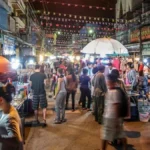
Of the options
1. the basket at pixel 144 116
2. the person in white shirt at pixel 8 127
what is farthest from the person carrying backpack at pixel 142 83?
the person in white shirt at pixel 8 127

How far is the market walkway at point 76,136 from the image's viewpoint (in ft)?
22.5

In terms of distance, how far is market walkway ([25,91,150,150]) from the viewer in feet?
22.5

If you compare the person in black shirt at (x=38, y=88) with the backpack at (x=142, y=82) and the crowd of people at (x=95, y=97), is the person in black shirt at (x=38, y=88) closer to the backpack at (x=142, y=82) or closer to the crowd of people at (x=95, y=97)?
the crowd of people at (x=95, y=97)

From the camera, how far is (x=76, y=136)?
7703mm

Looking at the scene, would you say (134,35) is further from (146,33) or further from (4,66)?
(4,66)

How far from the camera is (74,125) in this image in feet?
29.4

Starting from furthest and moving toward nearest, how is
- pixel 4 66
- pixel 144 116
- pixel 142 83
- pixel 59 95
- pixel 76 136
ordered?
pixel 142 83, pixel 144 116, pixel 59 95, pixel 76 136, pixel 4 66

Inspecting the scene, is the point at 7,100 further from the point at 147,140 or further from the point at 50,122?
the point at 50,122

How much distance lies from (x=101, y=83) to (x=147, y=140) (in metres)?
2.47

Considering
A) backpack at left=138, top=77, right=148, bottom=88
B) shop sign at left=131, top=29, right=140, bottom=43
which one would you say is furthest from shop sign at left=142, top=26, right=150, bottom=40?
backpack at left=138, top=77, right=148, bottom=88

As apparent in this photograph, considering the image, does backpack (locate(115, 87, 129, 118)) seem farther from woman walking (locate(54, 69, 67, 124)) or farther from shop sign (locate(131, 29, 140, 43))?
shop sign (locate(131, 29, 140, 43))

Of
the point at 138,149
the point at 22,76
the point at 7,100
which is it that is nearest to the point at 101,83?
the point at 138,149

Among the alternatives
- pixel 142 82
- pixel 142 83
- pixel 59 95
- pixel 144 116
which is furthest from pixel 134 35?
pixel 59 95

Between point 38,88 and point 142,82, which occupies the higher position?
point 38,88
